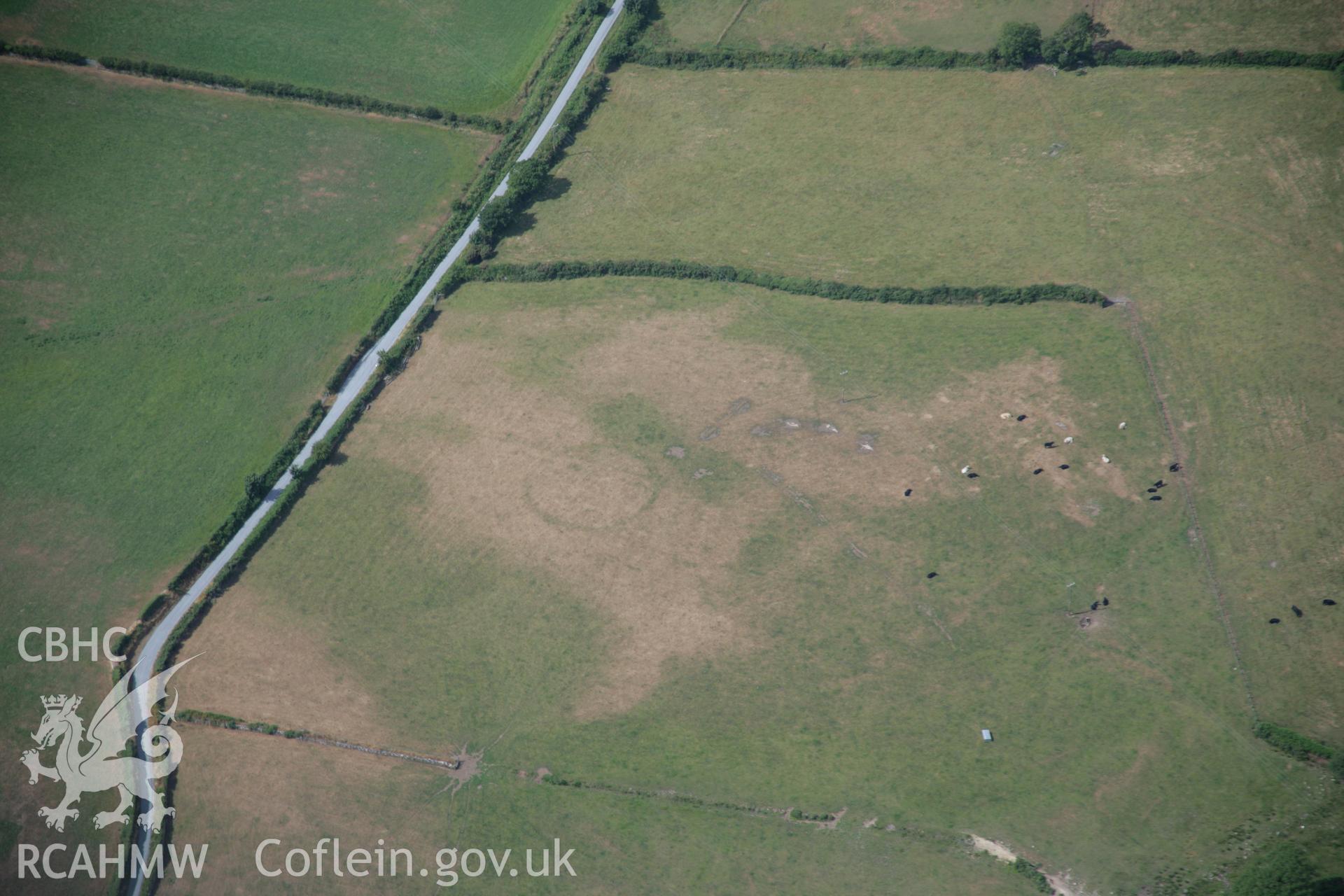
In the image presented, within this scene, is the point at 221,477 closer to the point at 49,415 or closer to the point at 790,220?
the point at 49,415

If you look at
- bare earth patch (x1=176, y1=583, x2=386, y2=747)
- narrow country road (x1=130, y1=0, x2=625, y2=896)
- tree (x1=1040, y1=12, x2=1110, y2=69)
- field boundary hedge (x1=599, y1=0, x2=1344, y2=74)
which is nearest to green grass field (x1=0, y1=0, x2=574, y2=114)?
narrow country road (x1=130, y1=0, x2=625, y2=896)

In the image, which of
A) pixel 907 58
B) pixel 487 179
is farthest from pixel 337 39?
pixel 907 58

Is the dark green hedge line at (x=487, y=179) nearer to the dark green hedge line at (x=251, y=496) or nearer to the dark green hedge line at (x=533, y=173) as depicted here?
the dark green hedge line at (x=533, y=173)

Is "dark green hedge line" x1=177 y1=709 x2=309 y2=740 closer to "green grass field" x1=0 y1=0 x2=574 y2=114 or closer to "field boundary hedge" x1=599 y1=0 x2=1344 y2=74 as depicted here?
"green grass field" x1=0 y1=0 x2=574 y2=114

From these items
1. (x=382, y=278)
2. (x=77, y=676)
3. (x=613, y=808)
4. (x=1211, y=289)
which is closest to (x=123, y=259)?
(x=382, y=278)

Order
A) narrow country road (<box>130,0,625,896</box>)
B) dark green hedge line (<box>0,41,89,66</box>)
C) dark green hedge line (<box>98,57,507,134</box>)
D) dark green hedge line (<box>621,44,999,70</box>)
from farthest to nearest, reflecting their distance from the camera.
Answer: dark green hedge line (<box>0,41,89,66</box>) → dark green hedge line (<box>98,57,507,134</box>) → dark green hedge line (<box>621,44,999,70</box>) → narrow country road (<box>130,0,625,896</box>)

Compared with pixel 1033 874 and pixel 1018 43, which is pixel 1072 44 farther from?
pixel 1033 874
